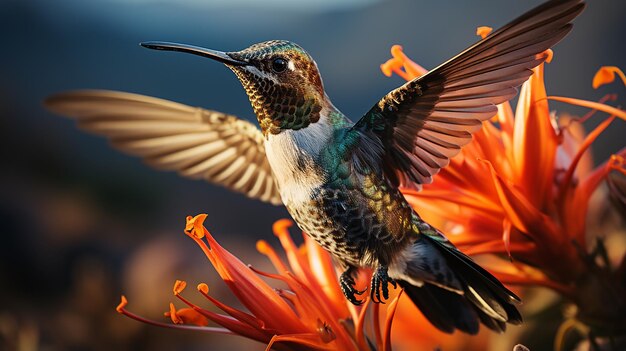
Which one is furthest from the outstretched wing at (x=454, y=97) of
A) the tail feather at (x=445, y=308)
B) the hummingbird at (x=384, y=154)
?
the tail feather at (x=445, y=308)

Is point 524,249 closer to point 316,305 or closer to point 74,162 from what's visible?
point 316,305

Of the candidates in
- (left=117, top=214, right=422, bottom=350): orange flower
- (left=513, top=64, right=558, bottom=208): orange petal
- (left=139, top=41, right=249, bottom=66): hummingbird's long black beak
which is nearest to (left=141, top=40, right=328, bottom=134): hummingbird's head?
(left=139, top=41, right=249, bottom=66): hummingbird's long black beak

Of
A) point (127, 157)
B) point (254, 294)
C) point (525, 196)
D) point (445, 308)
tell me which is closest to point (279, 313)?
point (254, 294)

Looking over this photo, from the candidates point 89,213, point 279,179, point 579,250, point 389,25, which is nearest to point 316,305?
point 279,179

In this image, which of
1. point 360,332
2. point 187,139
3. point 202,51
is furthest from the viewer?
point 187,139

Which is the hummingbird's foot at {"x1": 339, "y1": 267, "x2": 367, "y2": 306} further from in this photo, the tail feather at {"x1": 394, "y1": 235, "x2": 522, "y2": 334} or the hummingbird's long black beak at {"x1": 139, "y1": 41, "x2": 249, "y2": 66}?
the hummingbird's long black beak at {"x1": 139, "y1": 41, "x2": 249, "y2": 66}

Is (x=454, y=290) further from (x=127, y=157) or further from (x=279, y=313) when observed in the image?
(x=127, y=157)
